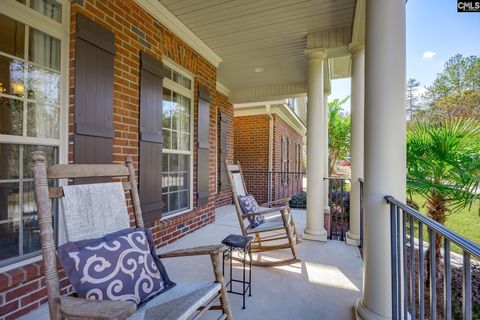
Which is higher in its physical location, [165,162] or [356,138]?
[356,138]

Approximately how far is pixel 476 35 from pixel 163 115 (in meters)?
16.4

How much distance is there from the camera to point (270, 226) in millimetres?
2947

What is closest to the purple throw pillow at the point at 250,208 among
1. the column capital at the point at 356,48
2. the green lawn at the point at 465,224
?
the column capital at the point at 356,48

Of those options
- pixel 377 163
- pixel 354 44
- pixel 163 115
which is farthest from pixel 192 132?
pixel 377 163

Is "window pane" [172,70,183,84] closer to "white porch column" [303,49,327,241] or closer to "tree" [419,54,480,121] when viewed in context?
"white porch column" [303,49,327,241]

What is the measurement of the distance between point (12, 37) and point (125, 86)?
927 millimetres

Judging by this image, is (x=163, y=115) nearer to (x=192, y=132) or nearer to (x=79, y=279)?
(x=192, y=132)

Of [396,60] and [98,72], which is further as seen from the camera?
[98,72]

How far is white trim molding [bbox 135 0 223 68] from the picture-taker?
9.43 ft

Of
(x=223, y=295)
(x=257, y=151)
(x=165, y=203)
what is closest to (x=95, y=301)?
(x=223, y=295)

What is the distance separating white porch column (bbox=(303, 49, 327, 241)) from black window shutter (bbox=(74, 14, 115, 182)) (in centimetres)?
255

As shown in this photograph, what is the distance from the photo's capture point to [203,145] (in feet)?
13.4

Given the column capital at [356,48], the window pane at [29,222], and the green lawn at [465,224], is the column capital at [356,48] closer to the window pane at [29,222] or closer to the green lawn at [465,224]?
the green lawn at [465,224]

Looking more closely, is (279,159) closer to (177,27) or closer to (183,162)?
(183,162)
